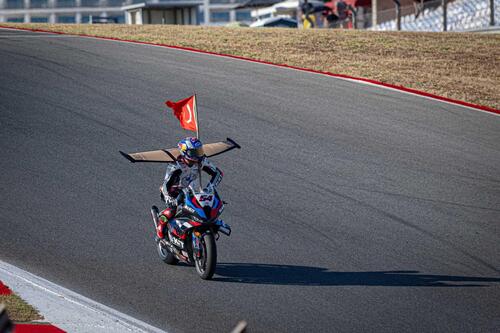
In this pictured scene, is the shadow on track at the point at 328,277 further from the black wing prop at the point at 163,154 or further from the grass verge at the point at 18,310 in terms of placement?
the grass verge at the point at 18,310

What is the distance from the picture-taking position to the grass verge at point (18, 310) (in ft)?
22.2

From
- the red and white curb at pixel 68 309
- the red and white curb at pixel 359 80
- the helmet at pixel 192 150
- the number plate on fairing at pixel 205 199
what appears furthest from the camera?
the red and white curb at pixel 359 80

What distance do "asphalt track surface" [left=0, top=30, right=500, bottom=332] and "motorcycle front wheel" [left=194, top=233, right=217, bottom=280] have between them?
0.40 ft

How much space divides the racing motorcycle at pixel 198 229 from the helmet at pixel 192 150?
0.34 metres

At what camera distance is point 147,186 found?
39.9 ft

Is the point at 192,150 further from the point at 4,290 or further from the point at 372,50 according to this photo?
the point at 372,50

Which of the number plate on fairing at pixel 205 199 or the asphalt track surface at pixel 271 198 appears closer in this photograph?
the asphalt track surface at pixel 271 198

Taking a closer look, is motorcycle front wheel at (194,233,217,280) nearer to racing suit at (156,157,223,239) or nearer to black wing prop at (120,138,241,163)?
racing suit at (156,157,223,239)

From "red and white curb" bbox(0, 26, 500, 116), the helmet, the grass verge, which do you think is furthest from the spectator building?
the grass verge

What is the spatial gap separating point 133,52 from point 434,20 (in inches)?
523

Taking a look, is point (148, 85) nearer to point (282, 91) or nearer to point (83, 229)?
point (282, 91)

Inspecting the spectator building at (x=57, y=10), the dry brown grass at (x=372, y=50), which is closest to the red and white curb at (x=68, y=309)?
the dry brown grass at (x=372, y=50)

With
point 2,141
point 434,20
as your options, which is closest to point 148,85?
point 2,141

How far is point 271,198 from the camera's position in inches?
461
